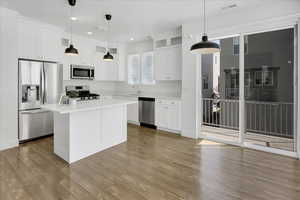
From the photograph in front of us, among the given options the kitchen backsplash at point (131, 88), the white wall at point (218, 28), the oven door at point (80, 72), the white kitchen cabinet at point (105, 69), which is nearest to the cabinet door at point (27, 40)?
the oven door at point (80, 72)

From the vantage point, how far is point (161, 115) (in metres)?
5.17

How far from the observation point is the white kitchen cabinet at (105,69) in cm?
600

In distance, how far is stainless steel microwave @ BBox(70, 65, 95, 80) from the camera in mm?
5277

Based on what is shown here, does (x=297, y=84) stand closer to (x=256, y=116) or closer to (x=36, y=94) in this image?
(x=256, y=116)

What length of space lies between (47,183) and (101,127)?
1.40 metres

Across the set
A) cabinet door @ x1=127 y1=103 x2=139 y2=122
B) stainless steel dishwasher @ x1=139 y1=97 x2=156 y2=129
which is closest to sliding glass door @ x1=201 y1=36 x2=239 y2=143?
stainless steel dishwasher @ x1=139 y1=97 x2=156 y2=129

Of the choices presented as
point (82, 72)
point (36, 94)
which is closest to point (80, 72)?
point (82, 72)

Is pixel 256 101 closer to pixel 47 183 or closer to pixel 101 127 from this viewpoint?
pixel 101 127

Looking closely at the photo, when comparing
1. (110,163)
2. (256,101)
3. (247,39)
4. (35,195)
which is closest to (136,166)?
(110,163)

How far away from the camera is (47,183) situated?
2357 mm

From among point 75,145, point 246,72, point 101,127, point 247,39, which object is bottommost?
point 75,145

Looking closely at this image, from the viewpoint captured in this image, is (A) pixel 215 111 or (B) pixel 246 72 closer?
(B) pixel 246 72

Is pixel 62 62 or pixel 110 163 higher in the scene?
pixel 62 62

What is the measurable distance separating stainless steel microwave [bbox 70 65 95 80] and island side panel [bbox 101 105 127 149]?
2.24m
